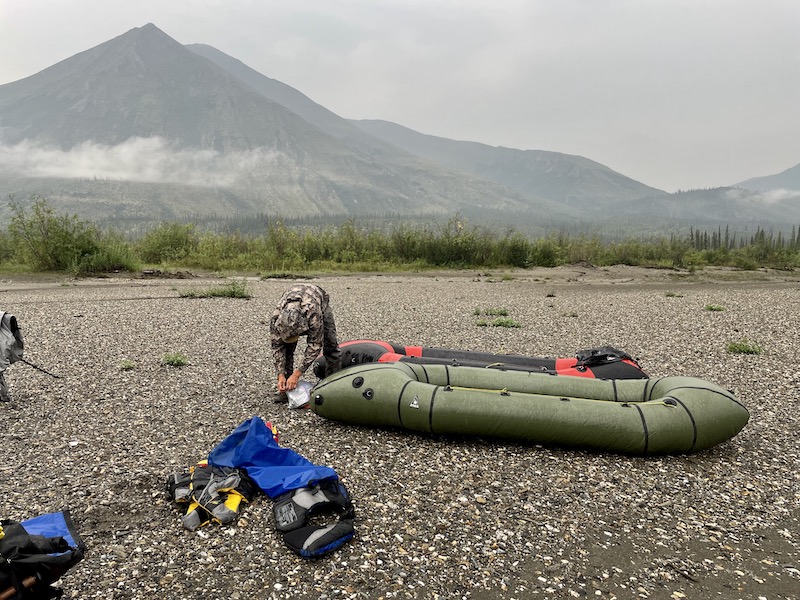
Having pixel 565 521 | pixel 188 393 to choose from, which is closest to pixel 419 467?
pixel 565 521

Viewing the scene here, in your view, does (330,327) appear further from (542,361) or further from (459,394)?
(542,361)

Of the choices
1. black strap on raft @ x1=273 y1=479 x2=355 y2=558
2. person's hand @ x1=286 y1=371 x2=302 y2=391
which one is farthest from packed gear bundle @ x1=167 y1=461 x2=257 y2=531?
person's hand @ x1=286 y1=371 x2=302 y2=391

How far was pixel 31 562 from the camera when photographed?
117 inches

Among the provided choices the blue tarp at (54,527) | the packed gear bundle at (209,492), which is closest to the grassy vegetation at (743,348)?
the packed gear bundle at (209,492)

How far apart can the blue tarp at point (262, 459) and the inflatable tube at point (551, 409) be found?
4.40 ft

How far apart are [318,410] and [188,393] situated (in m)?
2.64

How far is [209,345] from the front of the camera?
11.3 metres

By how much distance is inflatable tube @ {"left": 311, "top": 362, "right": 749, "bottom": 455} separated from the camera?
18.9 feet

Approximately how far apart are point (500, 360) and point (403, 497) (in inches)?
149

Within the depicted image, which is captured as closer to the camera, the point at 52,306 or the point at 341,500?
the point at 341,500

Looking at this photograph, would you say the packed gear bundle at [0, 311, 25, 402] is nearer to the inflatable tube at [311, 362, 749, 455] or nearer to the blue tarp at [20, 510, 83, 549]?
the blue tarp at [20, 510, 83, 549]

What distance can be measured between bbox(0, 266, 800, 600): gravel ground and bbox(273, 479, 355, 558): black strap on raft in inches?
3.9

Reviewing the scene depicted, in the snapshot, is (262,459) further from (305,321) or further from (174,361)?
(174,361)

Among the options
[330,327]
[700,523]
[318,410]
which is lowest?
[700,523]
